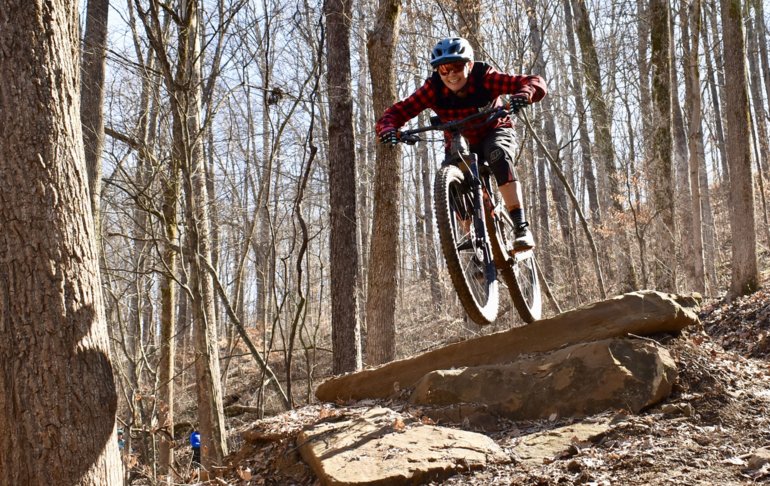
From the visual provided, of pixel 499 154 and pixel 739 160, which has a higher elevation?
pixel 739 160

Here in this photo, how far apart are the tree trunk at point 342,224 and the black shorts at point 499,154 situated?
312 centimetres

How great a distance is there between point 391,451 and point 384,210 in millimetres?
3816

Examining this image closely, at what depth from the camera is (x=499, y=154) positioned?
5301mm

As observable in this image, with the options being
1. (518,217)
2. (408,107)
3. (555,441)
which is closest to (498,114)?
(408,107)

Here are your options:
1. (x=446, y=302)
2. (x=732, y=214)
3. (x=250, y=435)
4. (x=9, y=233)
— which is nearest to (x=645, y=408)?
(x=250, y=435)

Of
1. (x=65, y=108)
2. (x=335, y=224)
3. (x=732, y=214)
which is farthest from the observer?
(x=732, y=214)

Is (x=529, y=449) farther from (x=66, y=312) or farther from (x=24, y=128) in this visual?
(x=24, y=128)

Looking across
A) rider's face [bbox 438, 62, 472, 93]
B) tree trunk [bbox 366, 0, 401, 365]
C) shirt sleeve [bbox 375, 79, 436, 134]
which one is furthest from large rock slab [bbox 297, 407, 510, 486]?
tree trunk [bbox 366, 0, 401, 365]

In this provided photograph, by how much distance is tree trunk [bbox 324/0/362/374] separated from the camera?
8227 millimetres

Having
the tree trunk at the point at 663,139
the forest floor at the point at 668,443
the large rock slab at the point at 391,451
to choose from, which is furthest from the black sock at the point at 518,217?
the tree trunk at the point at 663,139

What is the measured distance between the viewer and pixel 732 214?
10.1 meters

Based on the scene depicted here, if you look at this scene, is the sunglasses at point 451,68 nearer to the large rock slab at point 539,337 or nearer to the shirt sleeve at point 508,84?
the shirt sleeve at point 508,84

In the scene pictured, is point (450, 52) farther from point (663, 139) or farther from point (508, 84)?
point (663, 139)

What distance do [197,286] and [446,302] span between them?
14903 millimetres
